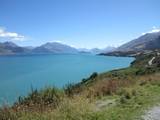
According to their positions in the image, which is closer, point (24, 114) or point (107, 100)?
point (24, 114)

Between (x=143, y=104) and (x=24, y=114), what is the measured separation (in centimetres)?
416

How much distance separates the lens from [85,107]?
24.3ft

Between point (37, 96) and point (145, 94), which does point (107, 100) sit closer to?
point (145, 94)

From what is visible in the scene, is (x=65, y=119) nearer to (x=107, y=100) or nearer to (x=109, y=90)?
(x=107, y=100)

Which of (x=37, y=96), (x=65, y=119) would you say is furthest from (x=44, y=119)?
(x=37, y=96)

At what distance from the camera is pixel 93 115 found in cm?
704

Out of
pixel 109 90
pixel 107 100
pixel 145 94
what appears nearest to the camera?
pixel 107 100

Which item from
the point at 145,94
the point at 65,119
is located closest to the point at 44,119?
the point at 65,119

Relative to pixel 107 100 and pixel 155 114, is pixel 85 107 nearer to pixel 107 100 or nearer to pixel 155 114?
pixel 155 114

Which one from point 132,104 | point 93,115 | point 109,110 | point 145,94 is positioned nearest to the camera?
point 93,115

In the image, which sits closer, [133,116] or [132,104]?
[133,116]

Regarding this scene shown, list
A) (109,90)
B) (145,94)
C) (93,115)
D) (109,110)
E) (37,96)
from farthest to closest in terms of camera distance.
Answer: (109,90)
(145,94)
(37,96)
(109,110)
(93,115)

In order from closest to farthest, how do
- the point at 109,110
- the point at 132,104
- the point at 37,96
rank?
the point at 109,110 → the point at 132,104 → the point at 37,96

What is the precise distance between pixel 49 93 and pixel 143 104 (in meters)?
3.47
